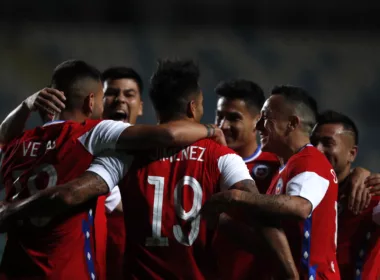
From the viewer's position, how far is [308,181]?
127 inches

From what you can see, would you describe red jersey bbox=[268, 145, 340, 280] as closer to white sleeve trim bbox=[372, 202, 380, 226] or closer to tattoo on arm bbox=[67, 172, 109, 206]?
white sleeve trim bbox=[372, 202, 380, 226]

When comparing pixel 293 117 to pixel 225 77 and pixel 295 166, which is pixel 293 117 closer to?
pixel 295 166

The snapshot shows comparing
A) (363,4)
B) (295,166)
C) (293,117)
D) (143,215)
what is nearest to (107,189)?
(143,215)

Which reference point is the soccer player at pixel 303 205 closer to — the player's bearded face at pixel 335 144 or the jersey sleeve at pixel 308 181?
the jersey sleeve at pixel 308 181

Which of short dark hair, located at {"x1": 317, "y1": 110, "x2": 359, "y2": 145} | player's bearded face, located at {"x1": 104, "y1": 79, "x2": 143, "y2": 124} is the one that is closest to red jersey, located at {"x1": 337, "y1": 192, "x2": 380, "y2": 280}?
short dark hair, located at {"x1": 317, "y1": 110, "x2": 359, "y2": 145}

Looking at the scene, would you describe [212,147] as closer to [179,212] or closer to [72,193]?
[179,212]

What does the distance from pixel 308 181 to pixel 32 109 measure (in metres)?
1.47

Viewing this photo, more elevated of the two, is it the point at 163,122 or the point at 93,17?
the point at 93,17

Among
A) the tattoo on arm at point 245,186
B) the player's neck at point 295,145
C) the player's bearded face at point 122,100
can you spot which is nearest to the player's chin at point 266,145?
the player's neck at point 295,145

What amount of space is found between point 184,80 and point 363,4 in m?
6.22

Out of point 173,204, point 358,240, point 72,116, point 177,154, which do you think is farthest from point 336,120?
point 72,116

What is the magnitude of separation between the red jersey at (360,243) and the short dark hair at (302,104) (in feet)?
2.00

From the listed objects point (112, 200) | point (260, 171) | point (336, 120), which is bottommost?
point (112, 200)

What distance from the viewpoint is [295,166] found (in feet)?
10.9
